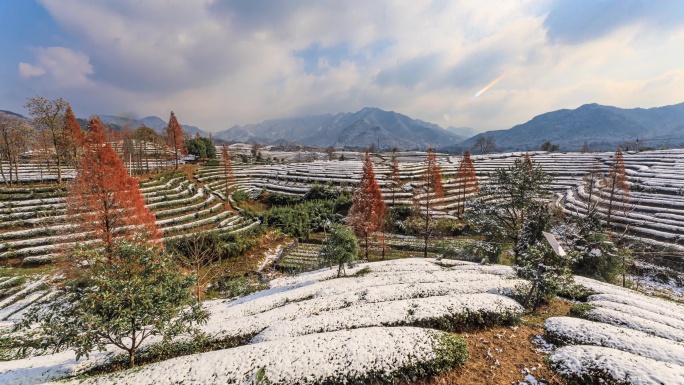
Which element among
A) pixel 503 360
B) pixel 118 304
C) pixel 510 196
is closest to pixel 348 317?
pixel 503 360

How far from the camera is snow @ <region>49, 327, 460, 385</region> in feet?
32.8

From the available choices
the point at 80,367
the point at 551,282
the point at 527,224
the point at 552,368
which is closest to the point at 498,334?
the point at 552,368

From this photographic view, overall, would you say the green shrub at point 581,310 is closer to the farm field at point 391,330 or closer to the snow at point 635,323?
the farm field at point 391,330

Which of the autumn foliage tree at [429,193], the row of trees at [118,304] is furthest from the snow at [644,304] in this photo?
the autumn foliage tree at [429,193]

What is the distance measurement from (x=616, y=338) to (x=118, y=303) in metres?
21.1

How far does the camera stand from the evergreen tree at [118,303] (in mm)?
9383

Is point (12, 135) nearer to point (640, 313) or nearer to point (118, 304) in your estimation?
point (118, 304)

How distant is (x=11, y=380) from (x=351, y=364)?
14.9 metres

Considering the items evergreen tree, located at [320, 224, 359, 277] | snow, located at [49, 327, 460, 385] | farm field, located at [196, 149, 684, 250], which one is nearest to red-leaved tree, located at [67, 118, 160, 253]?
snow, located at [49, 327, 460, 385]

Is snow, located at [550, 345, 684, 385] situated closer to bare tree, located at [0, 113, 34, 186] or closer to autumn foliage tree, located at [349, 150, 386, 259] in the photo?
autumn foliage tree, located at [349, 150, 386, 259]

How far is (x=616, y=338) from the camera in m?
11.2

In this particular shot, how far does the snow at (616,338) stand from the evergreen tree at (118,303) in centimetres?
1742

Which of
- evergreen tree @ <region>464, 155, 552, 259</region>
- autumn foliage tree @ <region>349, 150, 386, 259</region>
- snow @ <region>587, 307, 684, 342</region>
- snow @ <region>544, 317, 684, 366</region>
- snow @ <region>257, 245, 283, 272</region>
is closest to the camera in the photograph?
snow @ <region>544, 317, 684, 366</region>

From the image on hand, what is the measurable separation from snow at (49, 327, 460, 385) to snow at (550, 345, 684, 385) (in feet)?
15.9
